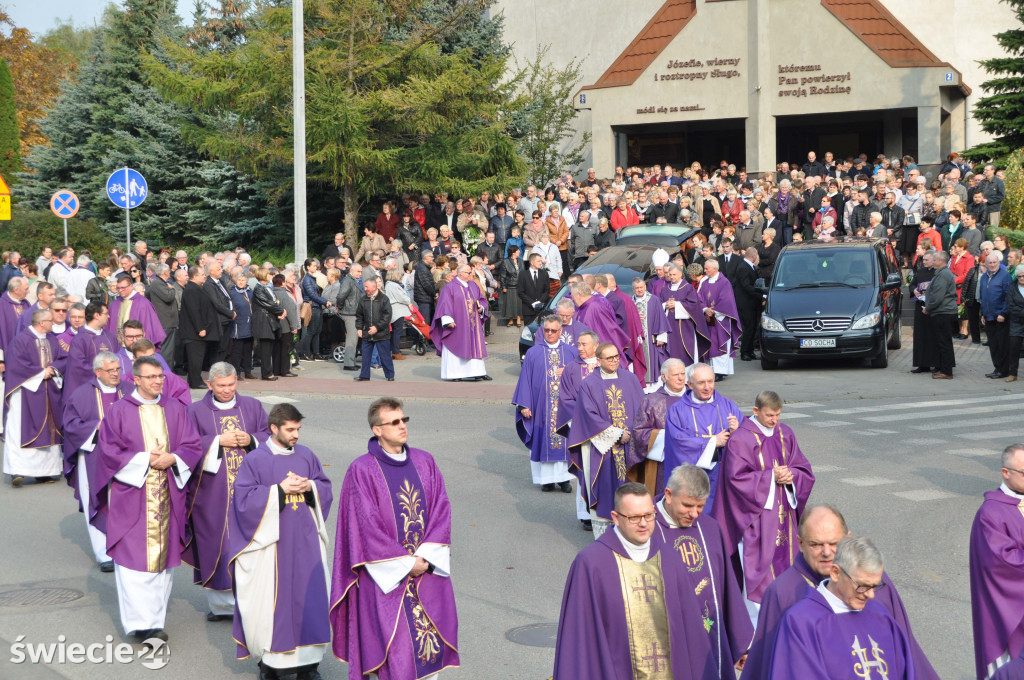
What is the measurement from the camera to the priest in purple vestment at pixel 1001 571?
6770 mm

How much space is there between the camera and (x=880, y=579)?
4980mm

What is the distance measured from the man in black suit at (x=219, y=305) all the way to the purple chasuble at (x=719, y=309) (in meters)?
7.46

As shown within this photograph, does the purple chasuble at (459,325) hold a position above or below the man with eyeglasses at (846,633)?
above

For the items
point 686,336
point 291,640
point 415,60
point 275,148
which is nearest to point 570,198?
point 415,60

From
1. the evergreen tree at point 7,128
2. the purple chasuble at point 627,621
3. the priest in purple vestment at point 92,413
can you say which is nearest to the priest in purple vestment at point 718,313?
the priest in purple vestment at point 92,413

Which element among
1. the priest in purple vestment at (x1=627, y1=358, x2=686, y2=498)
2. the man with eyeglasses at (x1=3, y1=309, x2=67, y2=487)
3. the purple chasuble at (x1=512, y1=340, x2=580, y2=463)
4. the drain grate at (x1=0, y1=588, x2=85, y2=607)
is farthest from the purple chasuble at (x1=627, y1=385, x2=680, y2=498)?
the man with eyeglasses at (x1=3, y1=309, x2=67, y2=487)

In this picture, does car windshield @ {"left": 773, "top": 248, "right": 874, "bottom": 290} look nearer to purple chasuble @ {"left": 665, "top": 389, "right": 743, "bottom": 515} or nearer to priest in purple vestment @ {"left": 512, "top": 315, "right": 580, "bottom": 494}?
priest in purple vestment @ {"left": 512, "top": 315, "right": 580, "bottom": 494}

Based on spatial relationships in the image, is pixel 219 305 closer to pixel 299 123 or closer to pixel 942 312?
pixel 299 123

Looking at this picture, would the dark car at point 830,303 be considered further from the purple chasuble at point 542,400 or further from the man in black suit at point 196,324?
the man in black suit at point 196,324

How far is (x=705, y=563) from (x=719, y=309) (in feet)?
44.1

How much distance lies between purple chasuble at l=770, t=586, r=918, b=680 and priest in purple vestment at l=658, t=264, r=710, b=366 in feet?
46.5

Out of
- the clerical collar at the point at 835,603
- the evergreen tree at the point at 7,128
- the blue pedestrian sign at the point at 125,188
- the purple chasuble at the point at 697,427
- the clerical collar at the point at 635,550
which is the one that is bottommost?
the clerical collar at the point at 835,603

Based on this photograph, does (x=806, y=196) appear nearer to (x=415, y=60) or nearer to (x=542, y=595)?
(x=415, y=60)

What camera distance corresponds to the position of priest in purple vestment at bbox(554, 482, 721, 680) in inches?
220
